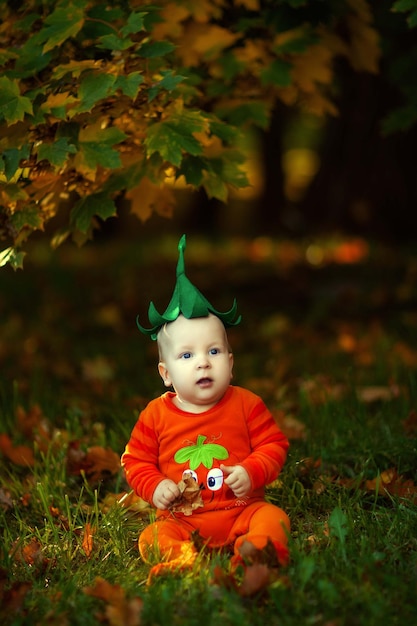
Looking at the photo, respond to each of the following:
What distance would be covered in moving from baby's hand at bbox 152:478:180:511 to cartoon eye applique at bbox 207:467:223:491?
11 centimetres

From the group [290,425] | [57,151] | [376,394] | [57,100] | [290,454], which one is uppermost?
[57,100]

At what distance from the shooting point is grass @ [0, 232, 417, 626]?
2.40 meters

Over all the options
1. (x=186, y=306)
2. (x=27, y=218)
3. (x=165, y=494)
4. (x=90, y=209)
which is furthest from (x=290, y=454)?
(x=27, y=218)

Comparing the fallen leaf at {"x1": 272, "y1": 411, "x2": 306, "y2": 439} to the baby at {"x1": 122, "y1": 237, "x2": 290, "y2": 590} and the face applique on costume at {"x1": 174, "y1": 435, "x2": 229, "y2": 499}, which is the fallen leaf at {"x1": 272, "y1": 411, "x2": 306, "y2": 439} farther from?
the face applique on costume at {"x1": 174, "y1": 435, "x2": 229, "y2": 499}

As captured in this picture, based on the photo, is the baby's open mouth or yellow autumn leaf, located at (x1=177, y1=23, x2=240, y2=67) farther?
yellow autumn leaf, located at (x1=177, y1=23, x2=240, y2=67)

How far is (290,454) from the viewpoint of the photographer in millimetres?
3557

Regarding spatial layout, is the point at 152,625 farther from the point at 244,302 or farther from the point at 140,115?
the point at 244,302

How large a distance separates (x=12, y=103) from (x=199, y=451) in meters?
1.37

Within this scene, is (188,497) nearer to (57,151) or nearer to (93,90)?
(57,151)

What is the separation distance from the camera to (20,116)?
9.68ft

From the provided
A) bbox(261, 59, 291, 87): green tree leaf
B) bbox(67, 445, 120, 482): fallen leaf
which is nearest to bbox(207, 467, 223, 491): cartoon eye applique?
bbox(67, 445, 120, 482): fallen leaf

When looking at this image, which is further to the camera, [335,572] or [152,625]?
[335,572]

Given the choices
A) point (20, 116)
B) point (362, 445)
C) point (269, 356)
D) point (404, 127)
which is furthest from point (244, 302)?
point (20, 116)

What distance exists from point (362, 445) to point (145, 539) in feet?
3.79
